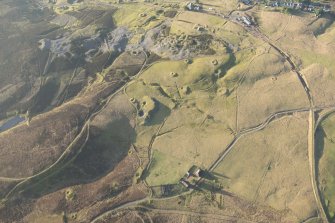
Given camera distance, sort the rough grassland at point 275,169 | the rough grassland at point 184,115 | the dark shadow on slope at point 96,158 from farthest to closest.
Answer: the rough grassland at point 184,115 → the dark shadow on slope at point 96,158 → the rough grassland at point 275,169

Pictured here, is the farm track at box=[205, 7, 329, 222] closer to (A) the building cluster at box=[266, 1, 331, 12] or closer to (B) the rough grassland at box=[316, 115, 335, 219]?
(B) the rough grassland at box=[316, 115, 335, 219]

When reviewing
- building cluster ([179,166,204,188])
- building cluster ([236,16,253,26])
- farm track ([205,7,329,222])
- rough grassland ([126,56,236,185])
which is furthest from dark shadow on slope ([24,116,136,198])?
building cluster ([236,16,253,26])

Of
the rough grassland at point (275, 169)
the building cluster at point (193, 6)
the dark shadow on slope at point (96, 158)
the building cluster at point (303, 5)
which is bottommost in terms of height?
the dark shadow on slope at point (96, 158)

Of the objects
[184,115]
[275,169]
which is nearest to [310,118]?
[275,169]

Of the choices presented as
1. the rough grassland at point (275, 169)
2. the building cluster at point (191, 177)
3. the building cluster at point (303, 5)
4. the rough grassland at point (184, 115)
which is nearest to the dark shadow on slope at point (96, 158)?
the rough grassland at point (184, 115)

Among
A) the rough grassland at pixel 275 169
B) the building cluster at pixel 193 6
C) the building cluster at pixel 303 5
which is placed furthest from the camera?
the building cluster at pixel 193 6

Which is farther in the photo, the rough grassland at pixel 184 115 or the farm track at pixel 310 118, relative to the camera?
the rough grassland at pixel 184 115

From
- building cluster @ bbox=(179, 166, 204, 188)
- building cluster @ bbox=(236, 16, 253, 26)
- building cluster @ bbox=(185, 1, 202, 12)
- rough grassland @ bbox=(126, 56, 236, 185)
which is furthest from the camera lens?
building cluster @ bbox=(185, 1, 202, 12)

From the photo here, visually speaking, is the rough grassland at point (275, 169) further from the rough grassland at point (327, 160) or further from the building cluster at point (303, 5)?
the building cluster at point (303, 5)

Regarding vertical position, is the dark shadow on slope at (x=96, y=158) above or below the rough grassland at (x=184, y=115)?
below
